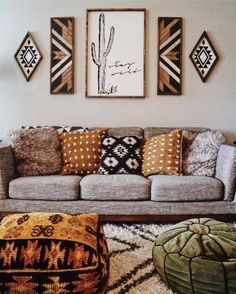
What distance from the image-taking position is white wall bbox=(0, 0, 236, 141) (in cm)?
324

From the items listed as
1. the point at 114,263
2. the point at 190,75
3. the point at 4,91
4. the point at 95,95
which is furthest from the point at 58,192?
the point at 190,75

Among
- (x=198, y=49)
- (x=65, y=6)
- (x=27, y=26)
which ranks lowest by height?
(x=198, y=49)

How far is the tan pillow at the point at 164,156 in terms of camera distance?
2.63 metres

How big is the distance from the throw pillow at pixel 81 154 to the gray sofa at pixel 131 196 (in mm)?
306

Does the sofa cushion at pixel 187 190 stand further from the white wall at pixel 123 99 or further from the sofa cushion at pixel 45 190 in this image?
the white wall at pixel 123 99

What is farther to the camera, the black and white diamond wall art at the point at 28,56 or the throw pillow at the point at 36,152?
the black and white diamond wall art at the point at 28,56

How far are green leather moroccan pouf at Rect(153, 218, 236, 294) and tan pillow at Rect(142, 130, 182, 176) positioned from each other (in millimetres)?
1037

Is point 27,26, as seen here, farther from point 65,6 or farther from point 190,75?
point 190,75

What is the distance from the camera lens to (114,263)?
181cm

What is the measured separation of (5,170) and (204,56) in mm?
2382

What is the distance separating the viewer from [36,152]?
2.72 meters

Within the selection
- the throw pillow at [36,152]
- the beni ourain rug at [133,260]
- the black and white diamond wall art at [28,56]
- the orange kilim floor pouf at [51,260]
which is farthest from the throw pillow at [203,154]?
the black and white diamond wall art at [28,56]

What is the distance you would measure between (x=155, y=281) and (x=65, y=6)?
2.95 m

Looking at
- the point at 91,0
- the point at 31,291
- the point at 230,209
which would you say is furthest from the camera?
the point at 91,0
